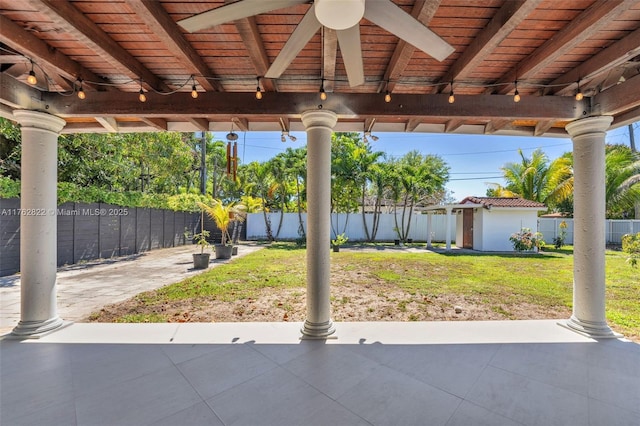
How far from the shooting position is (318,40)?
2.44 meters

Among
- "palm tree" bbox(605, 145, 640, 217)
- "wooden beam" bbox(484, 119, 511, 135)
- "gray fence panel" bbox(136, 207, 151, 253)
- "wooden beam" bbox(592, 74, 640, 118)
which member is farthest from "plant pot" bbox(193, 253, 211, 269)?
"palm tree" bbox(605, 145, 640, 217)

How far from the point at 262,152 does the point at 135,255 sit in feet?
45.8

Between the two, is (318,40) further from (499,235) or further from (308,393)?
(499,235)

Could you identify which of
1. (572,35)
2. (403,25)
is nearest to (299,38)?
(403,25)

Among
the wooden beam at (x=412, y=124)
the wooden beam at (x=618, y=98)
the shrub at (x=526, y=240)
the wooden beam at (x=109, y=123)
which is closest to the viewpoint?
the wooden beam at (x=618, y=98)

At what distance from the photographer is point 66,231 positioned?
310 inches

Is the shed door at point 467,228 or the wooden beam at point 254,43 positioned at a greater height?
the wooden beam at point 254,43

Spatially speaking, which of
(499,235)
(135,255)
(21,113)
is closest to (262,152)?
(135,255)

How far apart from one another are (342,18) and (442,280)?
20.7 feet

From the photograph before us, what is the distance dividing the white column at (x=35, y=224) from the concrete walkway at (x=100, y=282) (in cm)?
83

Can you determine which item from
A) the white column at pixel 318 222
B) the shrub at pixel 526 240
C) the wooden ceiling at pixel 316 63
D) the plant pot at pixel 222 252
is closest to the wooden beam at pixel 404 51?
the wooden ceiling at pixel 316 63

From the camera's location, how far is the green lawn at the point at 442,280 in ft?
16.1

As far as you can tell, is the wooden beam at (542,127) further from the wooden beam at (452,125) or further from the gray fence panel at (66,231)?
the gray fence panel at (66,231)

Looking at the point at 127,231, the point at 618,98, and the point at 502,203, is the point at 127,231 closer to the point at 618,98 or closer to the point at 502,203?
the point at 618,98
